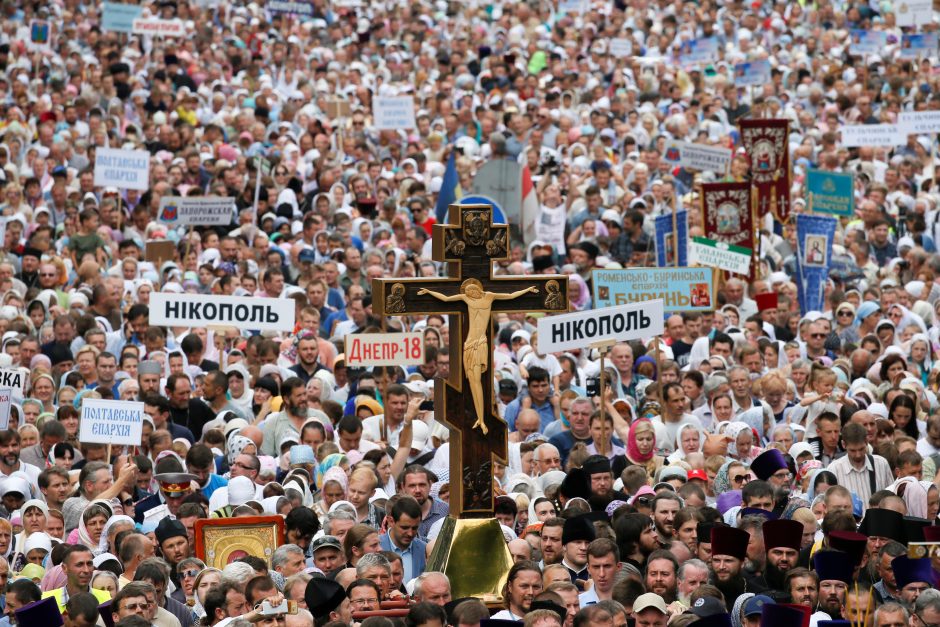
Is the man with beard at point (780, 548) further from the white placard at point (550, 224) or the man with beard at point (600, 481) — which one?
the white placard at point (550, 224)

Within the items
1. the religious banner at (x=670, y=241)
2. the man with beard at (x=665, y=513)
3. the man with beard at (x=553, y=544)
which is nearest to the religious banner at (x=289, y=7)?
the religious banner at (x=670, y=241)

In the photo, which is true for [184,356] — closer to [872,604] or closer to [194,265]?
[194,265]

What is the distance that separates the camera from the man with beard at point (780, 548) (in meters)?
12.0

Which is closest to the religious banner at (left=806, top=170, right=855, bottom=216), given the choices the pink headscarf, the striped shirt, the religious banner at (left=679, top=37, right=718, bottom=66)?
the religious banner at (left=679, top=37, right=718, bottom=66)

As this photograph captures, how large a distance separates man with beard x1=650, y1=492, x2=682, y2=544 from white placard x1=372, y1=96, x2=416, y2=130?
15.1m

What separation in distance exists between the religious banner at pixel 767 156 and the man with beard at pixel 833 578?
40.1ft

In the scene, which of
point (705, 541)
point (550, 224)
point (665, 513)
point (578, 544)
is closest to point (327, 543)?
point (578, 544)

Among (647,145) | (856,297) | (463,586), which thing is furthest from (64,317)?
(647,145)

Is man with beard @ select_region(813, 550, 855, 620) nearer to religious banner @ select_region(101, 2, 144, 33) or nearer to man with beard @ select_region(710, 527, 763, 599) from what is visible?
man with beard @ select_region(710, 527, 763, 599)

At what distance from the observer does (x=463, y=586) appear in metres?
10.9

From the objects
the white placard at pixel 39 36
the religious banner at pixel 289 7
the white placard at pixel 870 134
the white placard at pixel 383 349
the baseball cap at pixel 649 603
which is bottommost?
the baseball cap at pixel 649 603

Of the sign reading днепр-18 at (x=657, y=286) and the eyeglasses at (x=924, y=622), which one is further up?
the sign reading днепр-18 at (x=657, y=286)

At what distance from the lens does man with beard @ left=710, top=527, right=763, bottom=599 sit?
11.7 meters

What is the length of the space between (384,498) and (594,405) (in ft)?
8.22
